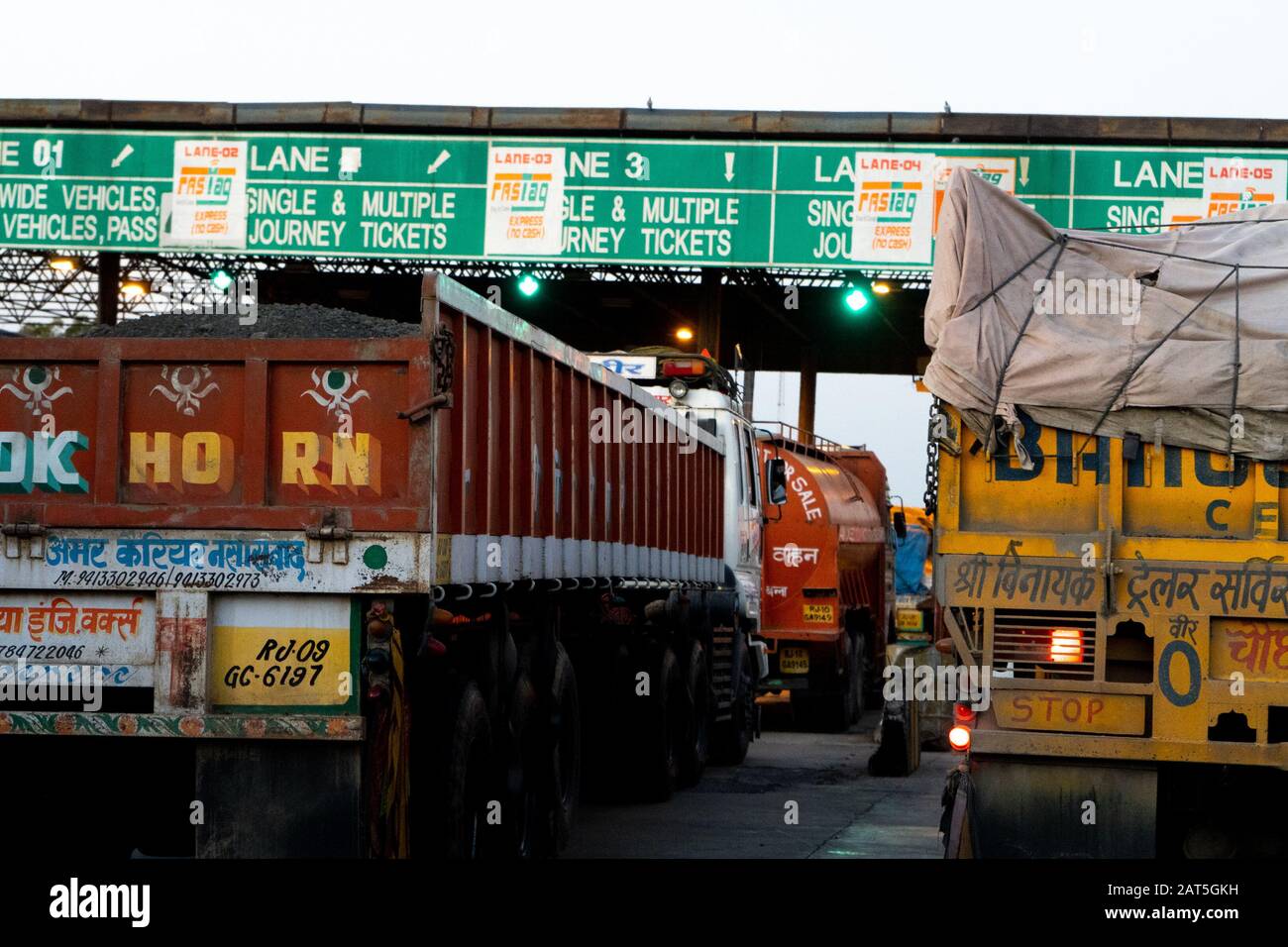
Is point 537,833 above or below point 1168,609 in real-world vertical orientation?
below

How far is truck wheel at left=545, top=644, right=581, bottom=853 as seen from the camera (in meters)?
10.4

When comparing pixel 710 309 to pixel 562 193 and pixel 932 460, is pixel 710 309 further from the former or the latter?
pixel 932 460

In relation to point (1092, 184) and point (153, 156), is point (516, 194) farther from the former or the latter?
point (1092, 184)

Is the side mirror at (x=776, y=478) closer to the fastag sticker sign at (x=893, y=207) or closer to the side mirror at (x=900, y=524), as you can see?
the side mirror at (x=900, y=524)

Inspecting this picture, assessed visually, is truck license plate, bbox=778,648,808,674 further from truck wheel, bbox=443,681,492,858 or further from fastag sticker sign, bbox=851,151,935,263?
truck wheel, bbox=443,681,492,858

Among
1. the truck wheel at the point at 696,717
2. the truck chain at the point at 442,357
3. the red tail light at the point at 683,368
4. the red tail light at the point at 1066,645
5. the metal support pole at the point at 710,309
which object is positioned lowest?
the truck wheel at the point at 696,717

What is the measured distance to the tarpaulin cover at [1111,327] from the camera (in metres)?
8.27

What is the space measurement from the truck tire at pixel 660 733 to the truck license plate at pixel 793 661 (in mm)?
6768

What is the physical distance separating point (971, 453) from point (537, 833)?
3417 millimetres

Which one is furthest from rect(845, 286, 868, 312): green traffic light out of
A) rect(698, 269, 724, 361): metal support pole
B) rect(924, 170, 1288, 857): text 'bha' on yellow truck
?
rect(924, 170, 1288, 857): text 'bha' on yellow truck

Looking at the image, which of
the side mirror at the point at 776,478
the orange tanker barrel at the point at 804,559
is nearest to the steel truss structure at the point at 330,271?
the orange tanker barrel at the point at 804,559

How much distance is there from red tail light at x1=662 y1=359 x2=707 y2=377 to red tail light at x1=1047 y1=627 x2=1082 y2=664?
8709 mm

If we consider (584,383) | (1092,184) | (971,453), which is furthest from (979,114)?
(971,453)

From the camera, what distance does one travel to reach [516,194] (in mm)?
27828
